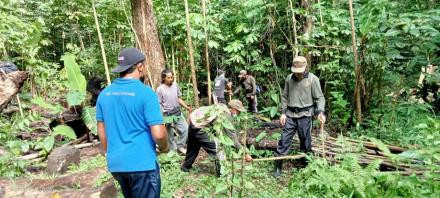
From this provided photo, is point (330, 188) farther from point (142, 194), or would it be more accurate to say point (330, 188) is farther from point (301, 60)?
point (142, 194)

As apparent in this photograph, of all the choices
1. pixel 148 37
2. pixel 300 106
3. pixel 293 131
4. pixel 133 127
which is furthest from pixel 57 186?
pixel 148 37

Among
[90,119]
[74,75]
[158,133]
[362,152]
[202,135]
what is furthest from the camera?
[74,75]

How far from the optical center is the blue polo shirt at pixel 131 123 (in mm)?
3082

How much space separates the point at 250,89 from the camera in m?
11.7

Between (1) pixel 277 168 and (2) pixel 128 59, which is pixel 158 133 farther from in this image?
(1) pixel 277 168

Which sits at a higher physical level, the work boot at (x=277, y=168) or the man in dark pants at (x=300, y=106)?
the man in dark pants at (x=300, y=106)

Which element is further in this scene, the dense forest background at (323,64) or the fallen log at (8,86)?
the fallen log at (8,86)

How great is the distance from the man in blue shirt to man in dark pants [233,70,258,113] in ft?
27.9

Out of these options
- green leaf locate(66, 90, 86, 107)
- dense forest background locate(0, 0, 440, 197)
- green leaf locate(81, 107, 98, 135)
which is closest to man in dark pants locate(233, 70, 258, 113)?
dense forest background locate(0, 0, 440, 197)

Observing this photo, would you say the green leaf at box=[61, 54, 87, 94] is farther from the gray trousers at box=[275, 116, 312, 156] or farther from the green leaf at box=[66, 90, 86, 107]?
the gray trousers at box=[275, 116, 312, 156]

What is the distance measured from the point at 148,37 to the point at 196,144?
128 inches

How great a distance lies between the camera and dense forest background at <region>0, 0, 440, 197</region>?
197 inches

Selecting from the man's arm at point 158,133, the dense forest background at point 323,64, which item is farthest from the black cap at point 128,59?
the dense forest background at point 323,64

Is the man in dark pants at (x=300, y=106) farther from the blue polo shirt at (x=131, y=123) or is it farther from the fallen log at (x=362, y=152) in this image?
the blue polo shirt at (x=131, y=123)
